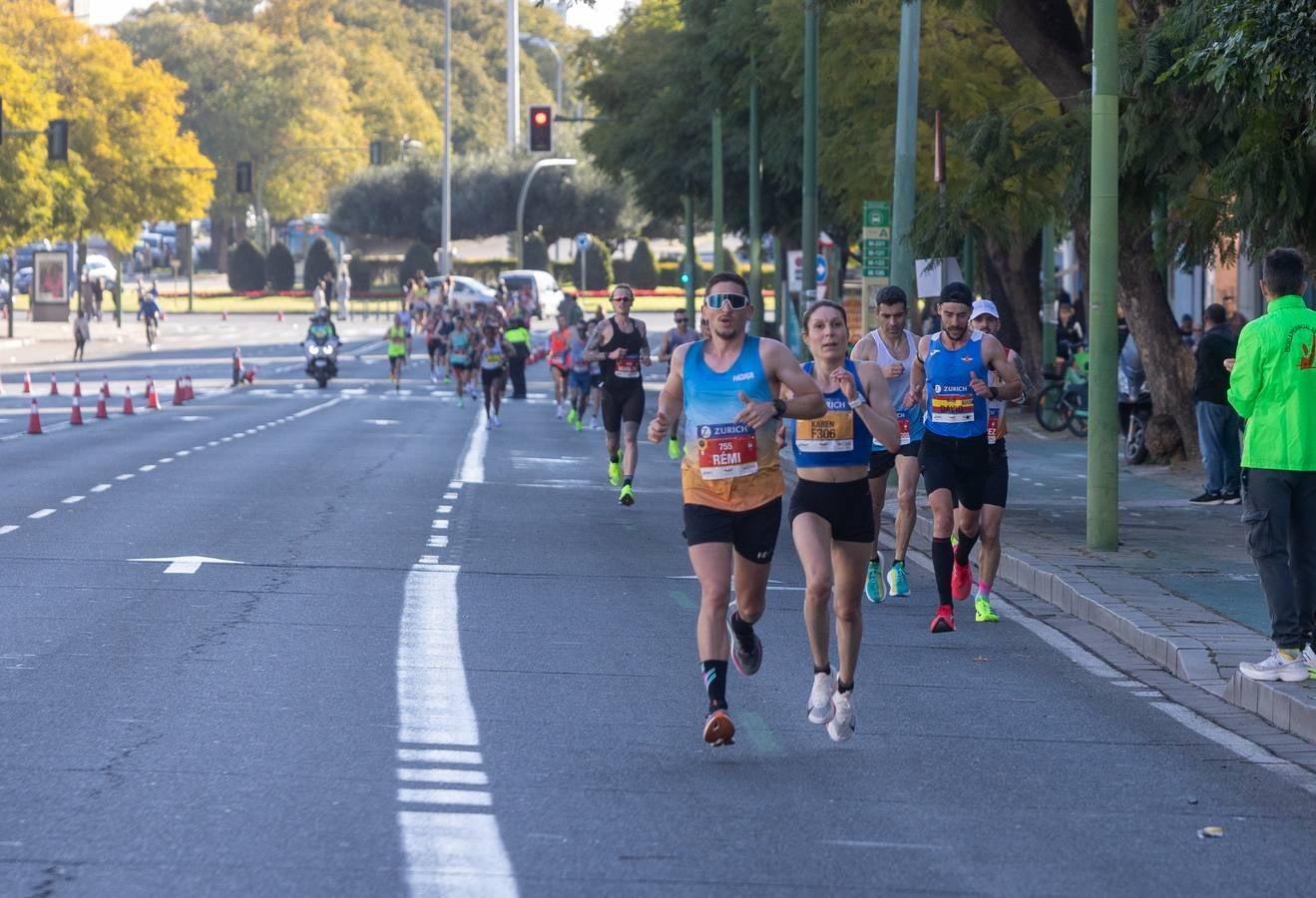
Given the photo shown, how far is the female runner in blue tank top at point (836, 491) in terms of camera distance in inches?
348

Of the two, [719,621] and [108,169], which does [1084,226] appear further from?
[108,169]

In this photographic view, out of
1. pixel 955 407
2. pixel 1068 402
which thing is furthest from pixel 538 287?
pixel 955 407

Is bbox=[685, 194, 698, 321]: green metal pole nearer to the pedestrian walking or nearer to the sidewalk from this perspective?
the pedestrian walking

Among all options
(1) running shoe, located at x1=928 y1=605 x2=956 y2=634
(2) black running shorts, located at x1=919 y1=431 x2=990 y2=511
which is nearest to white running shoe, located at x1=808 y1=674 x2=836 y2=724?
(1) running shoe, located at x1=928 y1=605 x2=956 y2=634

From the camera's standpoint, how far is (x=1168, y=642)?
11062 mm

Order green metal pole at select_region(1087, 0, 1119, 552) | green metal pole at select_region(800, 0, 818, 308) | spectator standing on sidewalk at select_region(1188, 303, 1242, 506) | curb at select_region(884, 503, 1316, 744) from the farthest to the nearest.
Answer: green metal pole at select_region(800, 0, 818, 308), spectator standing on sidewalk at select_region(1188, 303, 1242, 506), green metal pole at select_region(1087, 0, 1119, 552), curb at select_region(884, 503, 1316, 744)

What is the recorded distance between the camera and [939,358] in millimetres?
12438

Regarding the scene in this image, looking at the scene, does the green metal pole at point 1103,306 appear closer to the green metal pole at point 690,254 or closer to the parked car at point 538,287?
the green metal pole at point 690,254

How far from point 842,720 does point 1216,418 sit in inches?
500

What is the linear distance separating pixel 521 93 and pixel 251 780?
5621 inches

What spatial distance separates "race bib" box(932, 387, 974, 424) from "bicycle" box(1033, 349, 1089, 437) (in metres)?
17.0

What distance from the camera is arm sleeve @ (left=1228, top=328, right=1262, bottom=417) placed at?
9.81 meters

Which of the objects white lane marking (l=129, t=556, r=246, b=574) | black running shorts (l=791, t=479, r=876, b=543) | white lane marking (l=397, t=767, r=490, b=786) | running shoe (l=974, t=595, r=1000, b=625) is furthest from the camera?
white lane marking (l=129, t=556, r=246, b=574)

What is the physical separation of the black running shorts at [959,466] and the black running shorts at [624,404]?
26.8 feet
